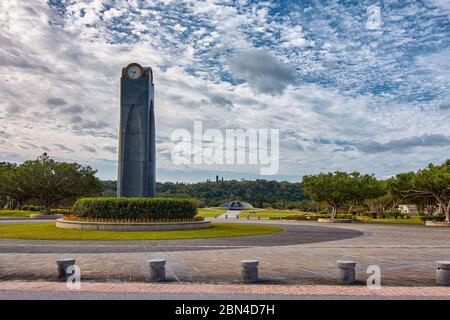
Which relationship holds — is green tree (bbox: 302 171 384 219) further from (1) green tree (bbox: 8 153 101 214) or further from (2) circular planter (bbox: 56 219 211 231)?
(1) green tree (bbox: 8 153 101 214)

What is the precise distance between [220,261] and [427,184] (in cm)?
3501

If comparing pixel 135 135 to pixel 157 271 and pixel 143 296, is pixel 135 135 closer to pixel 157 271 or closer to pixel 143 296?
pixel 157 271

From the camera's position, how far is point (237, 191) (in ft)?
441

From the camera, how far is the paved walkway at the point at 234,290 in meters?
10.0

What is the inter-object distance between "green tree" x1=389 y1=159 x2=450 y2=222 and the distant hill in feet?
234

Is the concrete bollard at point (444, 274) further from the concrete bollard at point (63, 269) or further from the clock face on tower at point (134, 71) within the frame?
the clock face on tower at point (134, 71)

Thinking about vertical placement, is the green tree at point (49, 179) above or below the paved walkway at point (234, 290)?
above

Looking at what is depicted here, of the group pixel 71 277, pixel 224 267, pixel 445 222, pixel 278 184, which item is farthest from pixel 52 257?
pixel 278 184

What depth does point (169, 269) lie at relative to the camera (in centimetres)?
1318

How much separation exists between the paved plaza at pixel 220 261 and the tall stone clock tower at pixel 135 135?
1209 centimetres

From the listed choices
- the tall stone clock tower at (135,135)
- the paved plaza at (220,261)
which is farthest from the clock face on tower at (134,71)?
the paved plaza at (220,261)

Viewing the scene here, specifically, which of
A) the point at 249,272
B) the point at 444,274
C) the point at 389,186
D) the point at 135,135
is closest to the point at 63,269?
the point at 249,272
